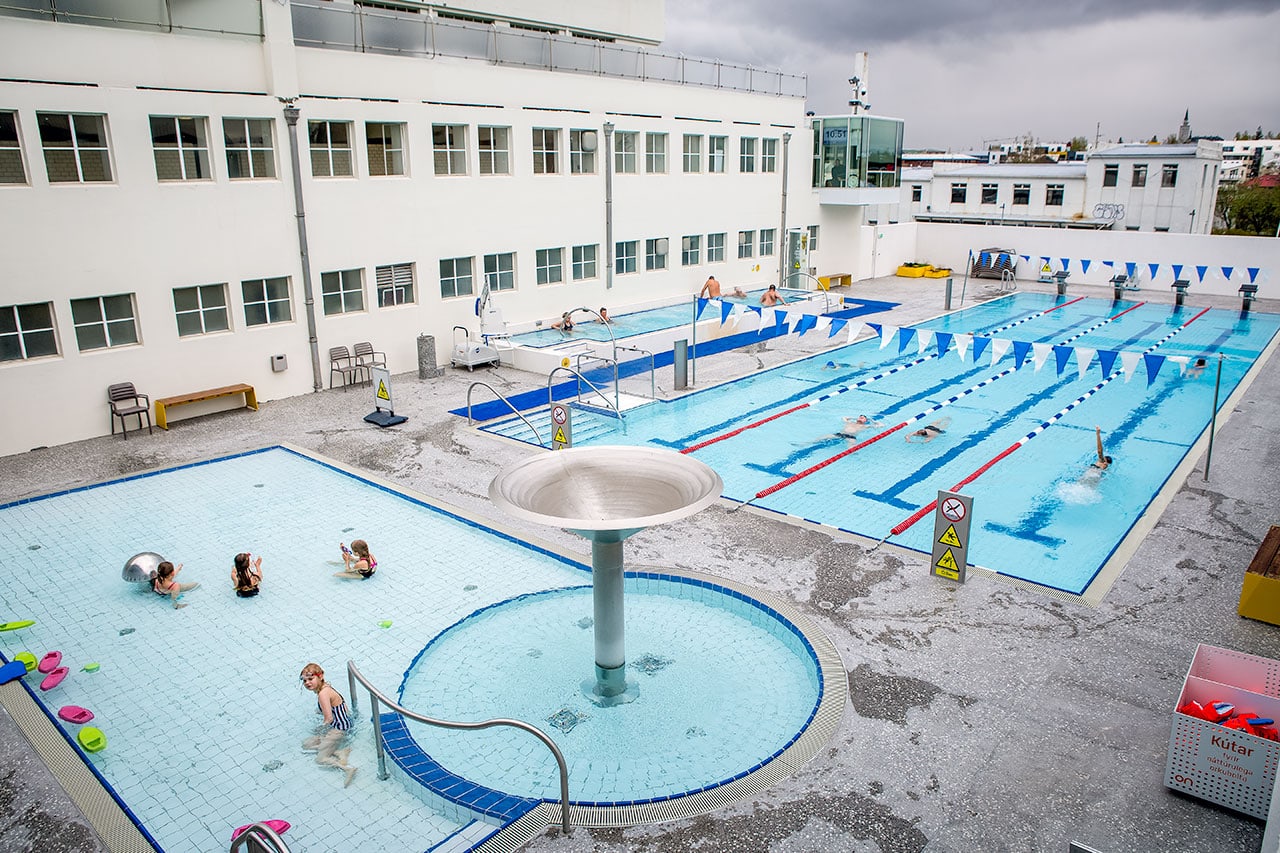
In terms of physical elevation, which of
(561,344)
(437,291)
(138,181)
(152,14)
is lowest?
(561,344)

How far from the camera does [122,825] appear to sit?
22.1 ft

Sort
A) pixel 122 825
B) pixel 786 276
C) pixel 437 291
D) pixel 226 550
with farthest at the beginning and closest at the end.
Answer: pixel 786 276
pixel 437 291
pixel 226 550
pixel 122 825

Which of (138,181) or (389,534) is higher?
(138,181)

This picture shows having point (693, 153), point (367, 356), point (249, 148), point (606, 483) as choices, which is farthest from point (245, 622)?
point (693, 153)

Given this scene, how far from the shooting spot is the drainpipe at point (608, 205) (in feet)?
79.8

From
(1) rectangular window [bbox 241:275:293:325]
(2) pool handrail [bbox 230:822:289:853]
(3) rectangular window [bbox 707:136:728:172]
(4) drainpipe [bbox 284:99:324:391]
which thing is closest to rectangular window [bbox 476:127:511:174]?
(4) drainpipe [bbox 284:99:324:391]

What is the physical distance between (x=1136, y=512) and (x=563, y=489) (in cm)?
908

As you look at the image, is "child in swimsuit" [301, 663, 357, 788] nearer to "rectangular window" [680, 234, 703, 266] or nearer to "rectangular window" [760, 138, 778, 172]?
"rectangular window" [680, 234, 703, 266]

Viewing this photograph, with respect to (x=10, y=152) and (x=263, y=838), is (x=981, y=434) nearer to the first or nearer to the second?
(x=263, y=838)

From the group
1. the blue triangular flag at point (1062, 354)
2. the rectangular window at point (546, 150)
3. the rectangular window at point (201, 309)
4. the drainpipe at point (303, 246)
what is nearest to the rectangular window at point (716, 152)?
the rectangular window at point (546, 150)

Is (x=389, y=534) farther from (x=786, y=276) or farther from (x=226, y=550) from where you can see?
(x=786, y=276)

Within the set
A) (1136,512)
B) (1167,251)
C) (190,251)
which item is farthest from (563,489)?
(1167,251)

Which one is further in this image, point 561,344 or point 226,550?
point 561,344

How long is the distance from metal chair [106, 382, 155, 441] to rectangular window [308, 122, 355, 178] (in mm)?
5682
